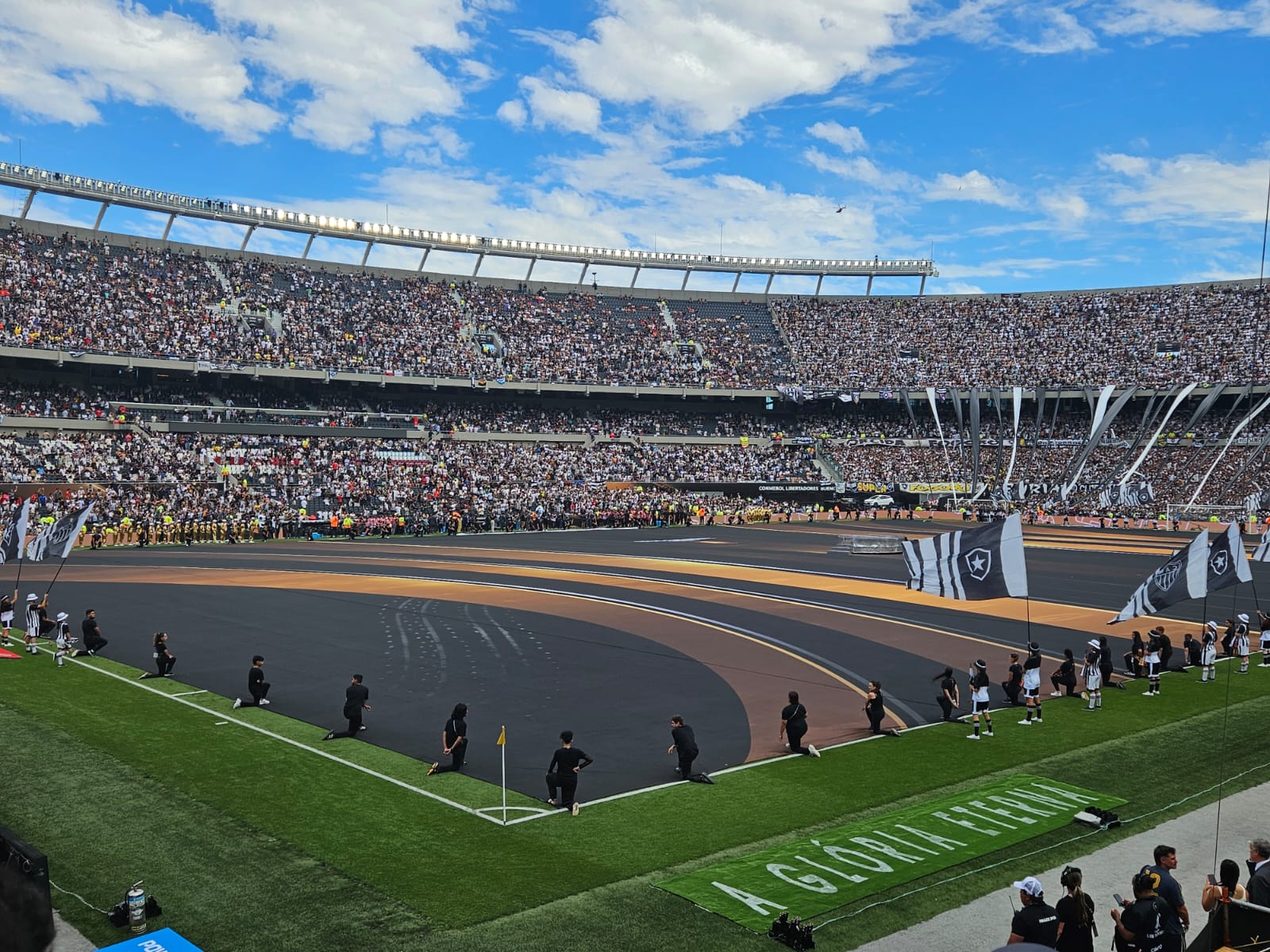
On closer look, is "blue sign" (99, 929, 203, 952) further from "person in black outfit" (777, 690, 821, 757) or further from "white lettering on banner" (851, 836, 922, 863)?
"person in black outfit" (777, 690, 821, 757)

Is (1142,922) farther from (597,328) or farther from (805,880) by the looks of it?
(597,328)

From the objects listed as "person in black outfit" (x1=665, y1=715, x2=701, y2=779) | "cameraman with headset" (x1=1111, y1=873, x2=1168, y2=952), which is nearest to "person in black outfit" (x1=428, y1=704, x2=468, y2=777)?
"person in black outfit" (x1=665, y1=715, x2=701, y2=779)

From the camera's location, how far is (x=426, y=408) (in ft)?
255

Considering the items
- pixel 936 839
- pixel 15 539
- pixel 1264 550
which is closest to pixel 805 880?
pixel 936 839

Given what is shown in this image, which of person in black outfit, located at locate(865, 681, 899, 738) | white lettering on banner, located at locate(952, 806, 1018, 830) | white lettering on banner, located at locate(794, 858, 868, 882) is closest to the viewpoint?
white lettering on banner, located at locate(794, 858, 868, 882)

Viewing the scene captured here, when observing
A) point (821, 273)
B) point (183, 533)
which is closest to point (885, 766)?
point (183, 533)

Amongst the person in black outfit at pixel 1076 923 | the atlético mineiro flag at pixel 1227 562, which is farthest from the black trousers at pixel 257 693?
the atlético mineiro flag at pixel 1227 562

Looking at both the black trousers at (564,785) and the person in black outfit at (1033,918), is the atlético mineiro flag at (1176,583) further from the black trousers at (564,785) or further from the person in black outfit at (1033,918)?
the person in black outfit at (1033,918)

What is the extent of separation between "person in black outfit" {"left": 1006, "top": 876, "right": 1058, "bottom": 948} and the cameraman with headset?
52 centimetres

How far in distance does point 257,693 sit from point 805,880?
11905 millimetres

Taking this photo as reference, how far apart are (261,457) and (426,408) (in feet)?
56.9

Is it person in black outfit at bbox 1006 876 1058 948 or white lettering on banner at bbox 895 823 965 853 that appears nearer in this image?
person in black outfit at bbox 1006 876 1058 948

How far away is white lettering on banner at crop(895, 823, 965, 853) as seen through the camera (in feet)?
38.5

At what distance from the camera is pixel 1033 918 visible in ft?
25.1
